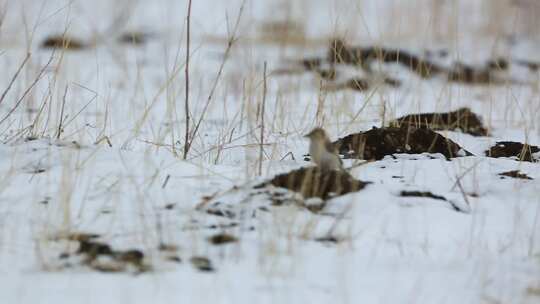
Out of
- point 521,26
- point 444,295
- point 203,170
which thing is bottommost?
point 444,295

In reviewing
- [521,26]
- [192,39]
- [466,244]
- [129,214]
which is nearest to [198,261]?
[129,214]

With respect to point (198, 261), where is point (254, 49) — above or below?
above

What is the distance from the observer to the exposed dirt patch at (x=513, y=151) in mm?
3214

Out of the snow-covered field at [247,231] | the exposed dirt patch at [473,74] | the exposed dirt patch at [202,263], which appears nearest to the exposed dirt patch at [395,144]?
the snow-covered field at [247,231]

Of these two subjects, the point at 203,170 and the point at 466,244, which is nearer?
the point at 466,244

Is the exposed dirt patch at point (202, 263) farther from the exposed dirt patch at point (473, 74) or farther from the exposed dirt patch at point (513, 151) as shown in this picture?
the exposed dirt patch at point (473, 74)

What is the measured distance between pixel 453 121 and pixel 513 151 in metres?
0.80

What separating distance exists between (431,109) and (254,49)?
2.25 m

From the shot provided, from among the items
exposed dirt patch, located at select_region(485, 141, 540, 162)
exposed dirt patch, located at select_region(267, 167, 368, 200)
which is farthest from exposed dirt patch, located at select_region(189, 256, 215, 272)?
exposed dirt patch, located at select_region(485, 141, 540, 162)

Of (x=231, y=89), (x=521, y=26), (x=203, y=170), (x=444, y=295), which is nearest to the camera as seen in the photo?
(x=444, y=295)

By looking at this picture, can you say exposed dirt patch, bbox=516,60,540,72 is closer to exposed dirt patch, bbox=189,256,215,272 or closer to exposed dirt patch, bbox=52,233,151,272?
exposed dirt patch, bbox=189,256,215,272

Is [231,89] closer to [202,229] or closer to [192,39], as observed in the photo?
[192,39]

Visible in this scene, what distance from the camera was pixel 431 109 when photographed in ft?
15.6

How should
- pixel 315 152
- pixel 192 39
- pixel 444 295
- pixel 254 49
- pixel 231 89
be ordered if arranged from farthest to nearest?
pixel 192 39
pixel 254 49
pixel 231 89
pixel 315 152
pixel 444 295
